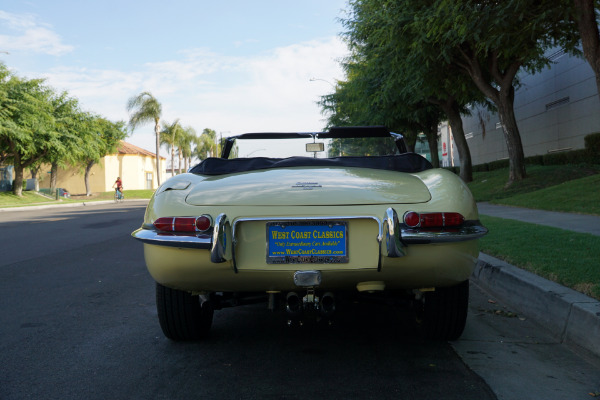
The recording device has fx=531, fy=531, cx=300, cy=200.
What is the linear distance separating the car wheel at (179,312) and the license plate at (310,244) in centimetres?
74

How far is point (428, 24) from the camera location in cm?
1280

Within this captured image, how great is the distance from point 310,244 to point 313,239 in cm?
3

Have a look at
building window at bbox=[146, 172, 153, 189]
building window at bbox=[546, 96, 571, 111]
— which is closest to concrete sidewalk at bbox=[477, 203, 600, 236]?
building window at bbox=[546, 96, 571, 111]

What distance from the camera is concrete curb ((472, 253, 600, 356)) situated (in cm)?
335

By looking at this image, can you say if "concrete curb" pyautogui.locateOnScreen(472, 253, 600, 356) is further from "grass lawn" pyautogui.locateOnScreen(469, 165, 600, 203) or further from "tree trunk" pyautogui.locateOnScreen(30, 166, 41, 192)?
"tree trunk" pyautogui.locateOnScreen(30, 166, 41, 192)

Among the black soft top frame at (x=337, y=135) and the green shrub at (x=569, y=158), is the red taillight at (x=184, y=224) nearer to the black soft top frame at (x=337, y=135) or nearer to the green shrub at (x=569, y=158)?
the black soft top frame at (x=337, y=135)

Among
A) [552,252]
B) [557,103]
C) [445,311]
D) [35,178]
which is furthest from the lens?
[35,178]

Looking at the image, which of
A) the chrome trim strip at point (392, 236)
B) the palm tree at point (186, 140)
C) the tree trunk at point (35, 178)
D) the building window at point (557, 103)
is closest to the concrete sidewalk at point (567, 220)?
the chrome trim strip at point (392, 236)

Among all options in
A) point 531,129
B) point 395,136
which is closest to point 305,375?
point 395,136

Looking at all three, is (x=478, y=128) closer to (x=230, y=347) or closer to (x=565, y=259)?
(x=565, y=259)

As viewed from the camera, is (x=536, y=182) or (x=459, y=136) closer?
(x=536, y=182)

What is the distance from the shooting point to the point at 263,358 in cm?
319

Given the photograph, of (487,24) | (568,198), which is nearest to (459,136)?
(568,198)

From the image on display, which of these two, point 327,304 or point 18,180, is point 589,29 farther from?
point 18,180
